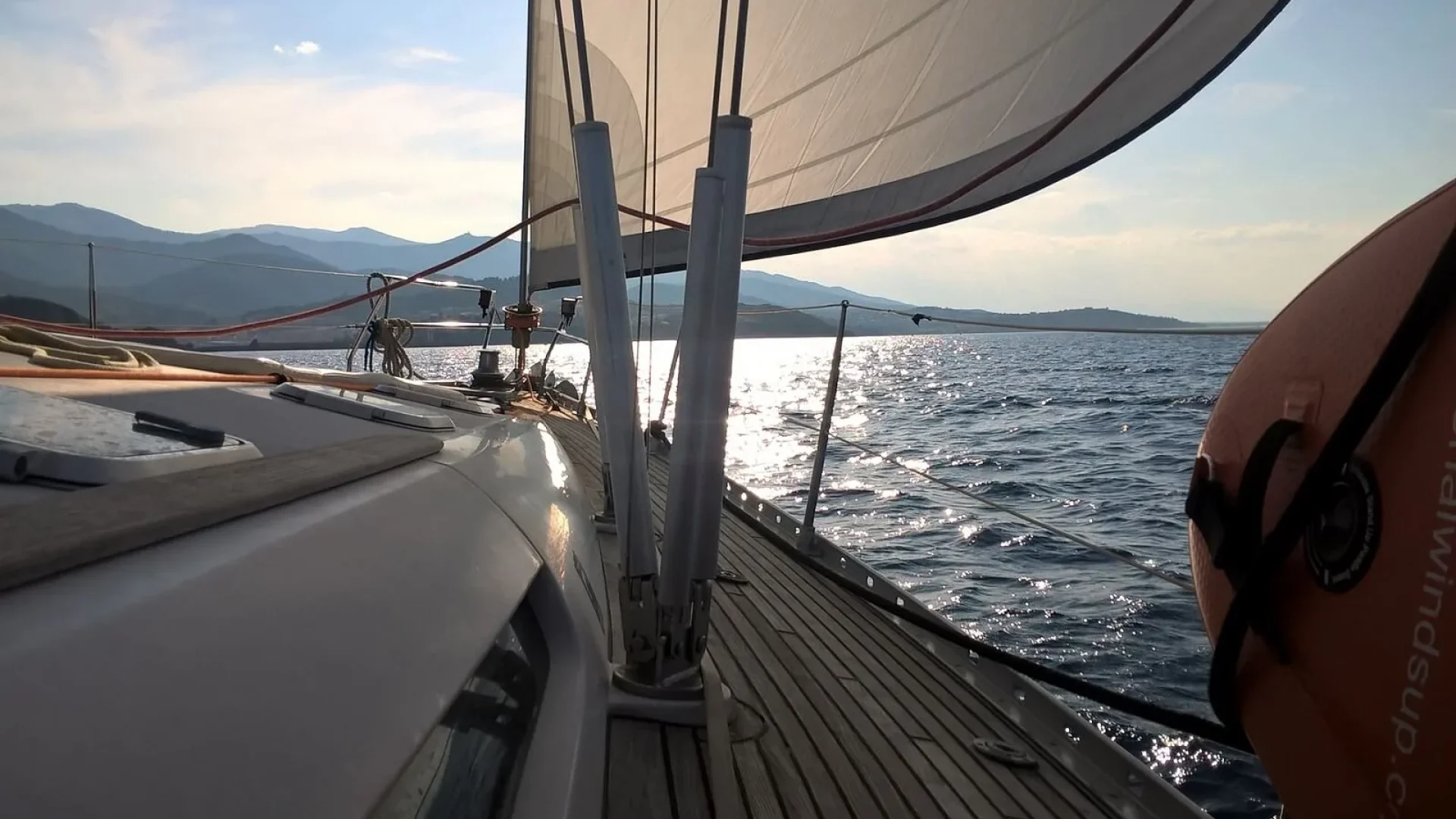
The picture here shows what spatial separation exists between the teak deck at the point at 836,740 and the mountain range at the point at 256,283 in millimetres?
1013

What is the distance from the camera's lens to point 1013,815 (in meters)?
1.71

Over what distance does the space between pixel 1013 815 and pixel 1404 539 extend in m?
1.07

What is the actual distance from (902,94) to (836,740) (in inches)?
63.3

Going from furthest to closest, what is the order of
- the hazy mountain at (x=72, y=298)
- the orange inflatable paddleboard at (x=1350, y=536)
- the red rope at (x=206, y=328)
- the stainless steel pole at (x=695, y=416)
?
the hazy mountain at (x=72, y=298) → the red rope at (x=206, y=328) → the stainless steel pole at (x=695, y=416) → the orange inflatable paddleboard at (x=1350, y=536)

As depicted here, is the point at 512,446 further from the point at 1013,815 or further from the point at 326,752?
the point at 326,752

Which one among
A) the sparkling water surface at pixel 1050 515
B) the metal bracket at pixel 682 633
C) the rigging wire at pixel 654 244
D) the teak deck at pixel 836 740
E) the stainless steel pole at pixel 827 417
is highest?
the rigging wire at pixel 654 244

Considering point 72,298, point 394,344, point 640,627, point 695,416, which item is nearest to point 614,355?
point 695,416

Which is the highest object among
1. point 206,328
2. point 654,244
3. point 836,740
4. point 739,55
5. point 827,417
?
point 739,55

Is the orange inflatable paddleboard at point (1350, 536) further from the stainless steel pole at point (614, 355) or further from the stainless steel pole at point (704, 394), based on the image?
the stainless steel pole at point (614, 355)

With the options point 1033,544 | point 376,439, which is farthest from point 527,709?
point 1033,544

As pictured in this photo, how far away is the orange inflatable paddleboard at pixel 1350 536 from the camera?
0.83 metres

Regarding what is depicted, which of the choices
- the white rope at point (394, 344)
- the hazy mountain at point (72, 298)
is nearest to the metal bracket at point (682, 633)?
the hazy mountain at point (72, 298)

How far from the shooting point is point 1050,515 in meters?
7.47

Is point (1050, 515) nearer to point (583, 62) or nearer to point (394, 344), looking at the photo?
point (394, 344)
